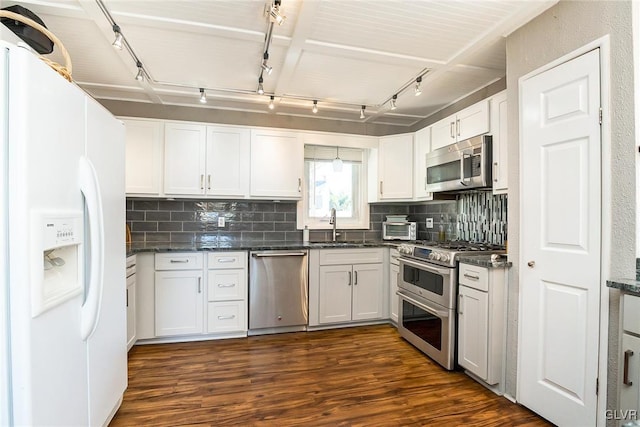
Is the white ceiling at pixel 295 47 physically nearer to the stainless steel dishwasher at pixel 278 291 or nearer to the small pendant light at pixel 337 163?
the small pendant light at pixel 337 163

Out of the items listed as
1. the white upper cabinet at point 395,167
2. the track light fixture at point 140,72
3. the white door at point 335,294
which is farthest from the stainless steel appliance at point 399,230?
the track light fixture at point 140,72

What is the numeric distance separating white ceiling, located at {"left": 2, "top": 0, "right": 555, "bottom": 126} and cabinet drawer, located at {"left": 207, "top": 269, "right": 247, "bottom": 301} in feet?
6.00

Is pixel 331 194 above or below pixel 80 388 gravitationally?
above

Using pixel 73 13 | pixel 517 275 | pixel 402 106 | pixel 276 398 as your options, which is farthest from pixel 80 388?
pixel 402 106

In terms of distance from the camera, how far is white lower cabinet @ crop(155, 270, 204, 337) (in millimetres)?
3055

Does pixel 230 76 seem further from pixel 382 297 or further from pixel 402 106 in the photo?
pixel 382 297

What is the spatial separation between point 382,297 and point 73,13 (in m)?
3.53

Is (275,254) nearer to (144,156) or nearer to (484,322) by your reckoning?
(144,156)

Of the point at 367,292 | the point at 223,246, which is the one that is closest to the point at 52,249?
the point at 223,246

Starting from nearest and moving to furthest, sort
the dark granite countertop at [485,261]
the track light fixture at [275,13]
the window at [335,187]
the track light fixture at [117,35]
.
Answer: the track light fixture at [275,13] < the track light fixture at [117,35] < the dark granite countertop at [485,261] < the window at [335,187]

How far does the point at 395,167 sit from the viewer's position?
3867 mm

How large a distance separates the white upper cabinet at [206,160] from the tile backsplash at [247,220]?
1.05 feet

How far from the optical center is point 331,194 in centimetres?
421

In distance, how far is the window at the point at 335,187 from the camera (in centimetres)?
412
